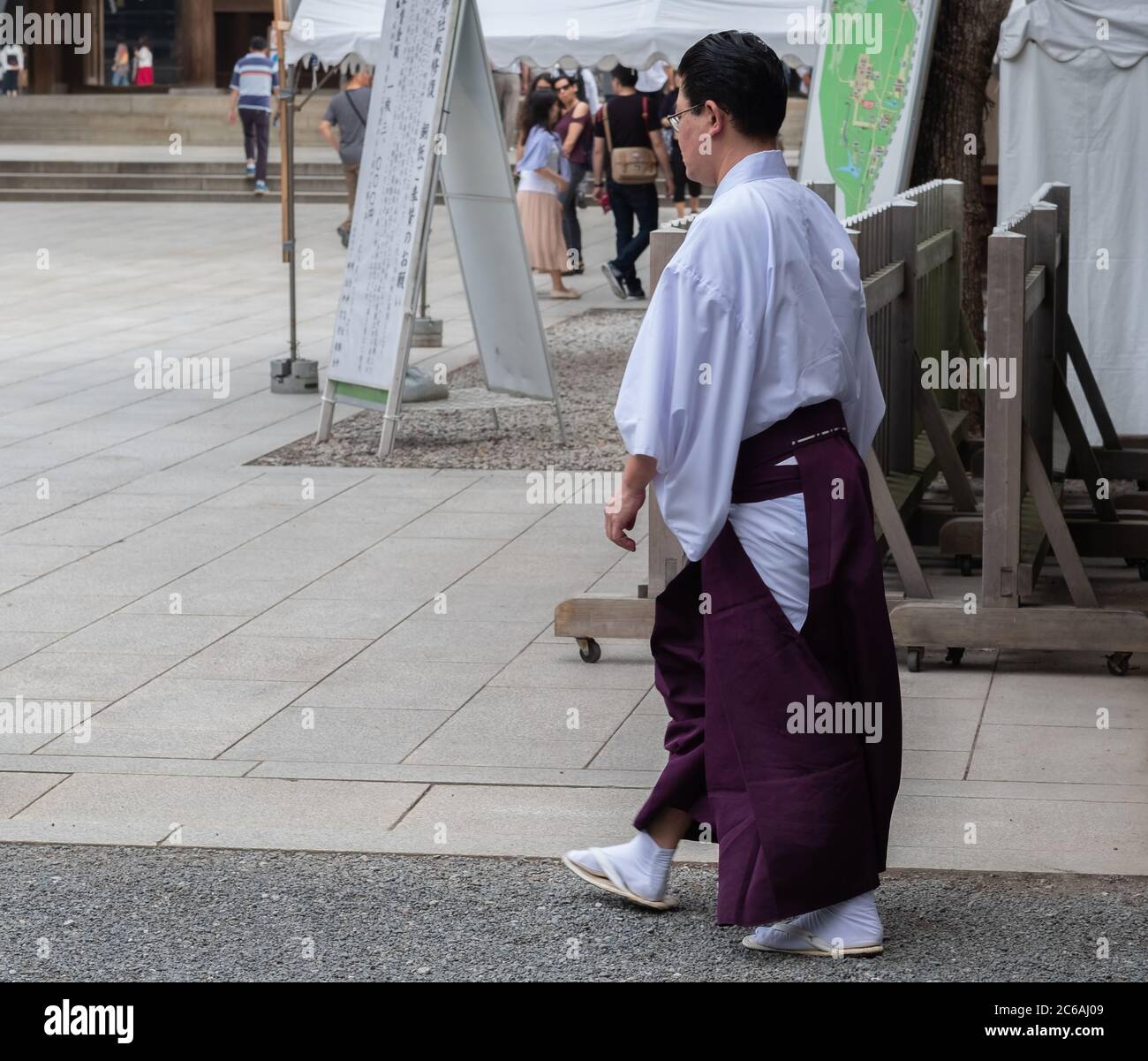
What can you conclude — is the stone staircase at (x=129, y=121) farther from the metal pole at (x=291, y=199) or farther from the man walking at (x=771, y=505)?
the man walking at (x=771, y=505)

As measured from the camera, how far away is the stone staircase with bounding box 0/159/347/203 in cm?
2691

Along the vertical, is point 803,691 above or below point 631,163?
below

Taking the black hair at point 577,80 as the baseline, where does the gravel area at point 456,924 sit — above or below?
below

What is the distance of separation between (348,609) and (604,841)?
236 cm

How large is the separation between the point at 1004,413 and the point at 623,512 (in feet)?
7.27

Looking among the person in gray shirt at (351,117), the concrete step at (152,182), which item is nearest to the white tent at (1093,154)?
the person in gray shirt at (351,117)

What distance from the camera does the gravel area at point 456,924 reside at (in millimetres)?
3771

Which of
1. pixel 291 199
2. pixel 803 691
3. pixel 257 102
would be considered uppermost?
pixel 257 102

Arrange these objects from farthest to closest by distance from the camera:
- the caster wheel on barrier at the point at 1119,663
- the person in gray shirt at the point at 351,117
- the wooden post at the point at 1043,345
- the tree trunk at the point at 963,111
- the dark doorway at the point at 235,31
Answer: the dark doorway at the point at 235,31 → the person in gray shirt at the point at 351,117 → the tree trunk at the point at 963,111 → the wooden post at the point at 1043,345 → the caster wheel on barrier at the point at 1119,663

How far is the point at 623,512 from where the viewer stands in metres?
3.76

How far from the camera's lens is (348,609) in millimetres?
6645

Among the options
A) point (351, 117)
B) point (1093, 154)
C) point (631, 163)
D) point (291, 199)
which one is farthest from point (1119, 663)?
point (351, 117)

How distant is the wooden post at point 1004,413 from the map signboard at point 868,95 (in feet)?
10.5

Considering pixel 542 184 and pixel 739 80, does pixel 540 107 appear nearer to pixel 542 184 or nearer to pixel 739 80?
pixel 542 184
